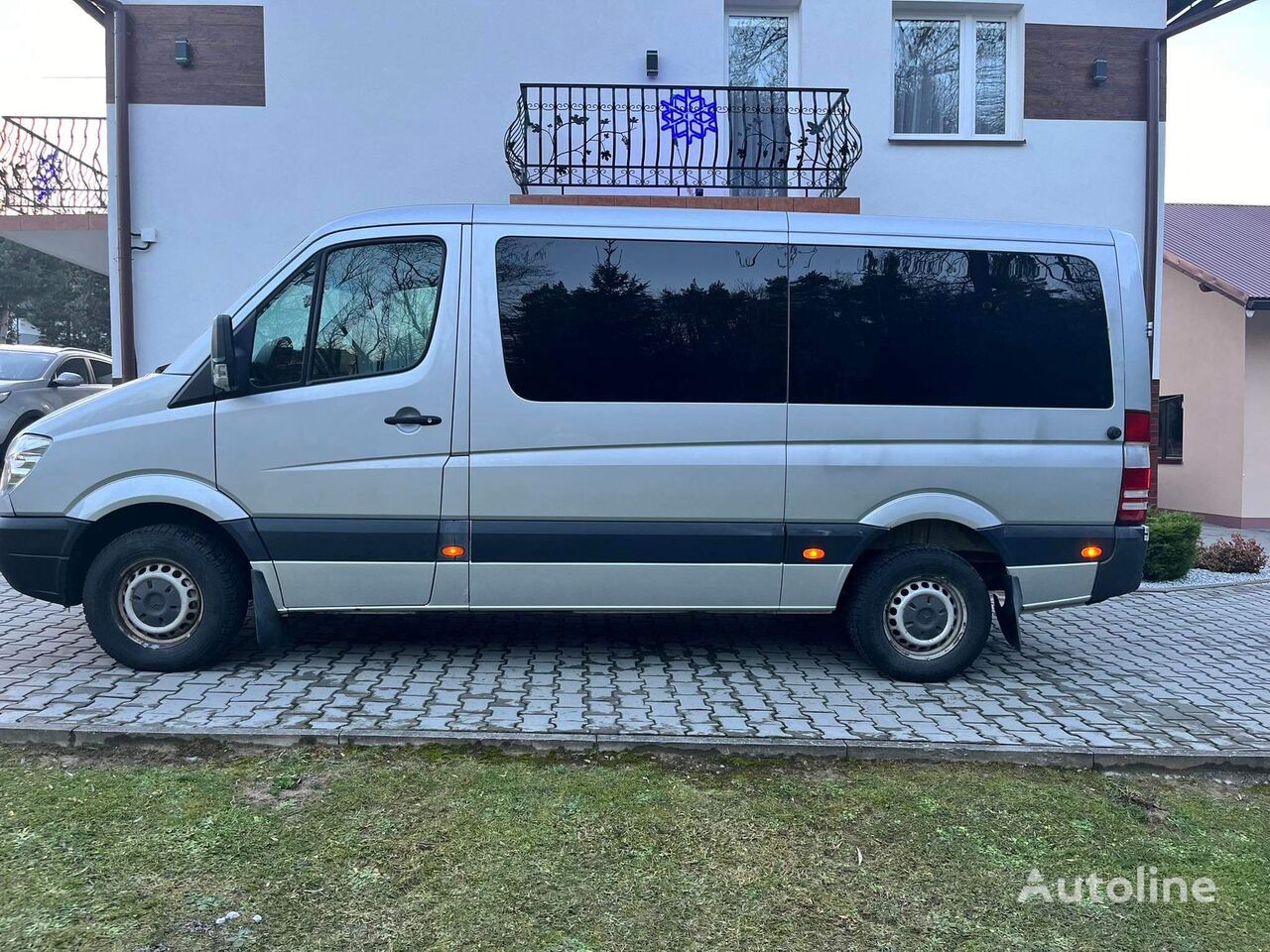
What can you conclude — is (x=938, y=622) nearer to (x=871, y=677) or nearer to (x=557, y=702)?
(x=871, y=677)

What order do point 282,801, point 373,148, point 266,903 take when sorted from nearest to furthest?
point 266,903 → point 282,801 → point 373,148

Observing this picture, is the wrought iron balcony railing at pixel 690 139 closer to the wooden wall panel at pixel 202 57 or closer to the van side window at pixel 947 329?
the wooden wall panel at pixel 202 57

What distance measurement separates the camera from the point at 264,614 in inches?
197

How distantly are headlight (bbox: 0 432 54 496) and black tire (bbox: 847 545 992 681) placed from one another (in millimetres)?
4505

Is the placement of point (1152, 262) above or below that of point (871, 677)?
above

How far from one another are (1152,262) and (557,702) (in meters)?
8.46

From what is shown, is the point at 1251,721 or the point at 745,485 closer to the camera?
the point at 1251,721

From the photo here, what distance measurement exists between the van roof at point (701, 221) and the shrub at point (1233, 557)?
5854 mm

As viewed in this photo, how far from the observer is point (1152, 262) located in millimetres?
9859

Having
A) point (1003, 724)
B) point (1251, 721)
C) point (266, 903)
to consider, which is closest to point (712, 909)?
point (266, 903)

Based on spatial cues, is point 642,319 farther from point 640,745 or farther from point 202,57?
point 202,57

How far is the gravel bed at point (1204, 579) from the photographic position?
8.85m

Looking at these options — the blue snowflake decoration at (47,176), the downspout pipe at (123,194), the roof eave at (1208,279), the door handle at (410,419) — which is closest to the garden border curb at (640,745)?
the door handle at (410,419)

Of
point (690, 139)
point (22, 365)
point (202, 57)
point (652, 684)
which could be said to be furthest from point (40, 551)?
point (22, 365)
